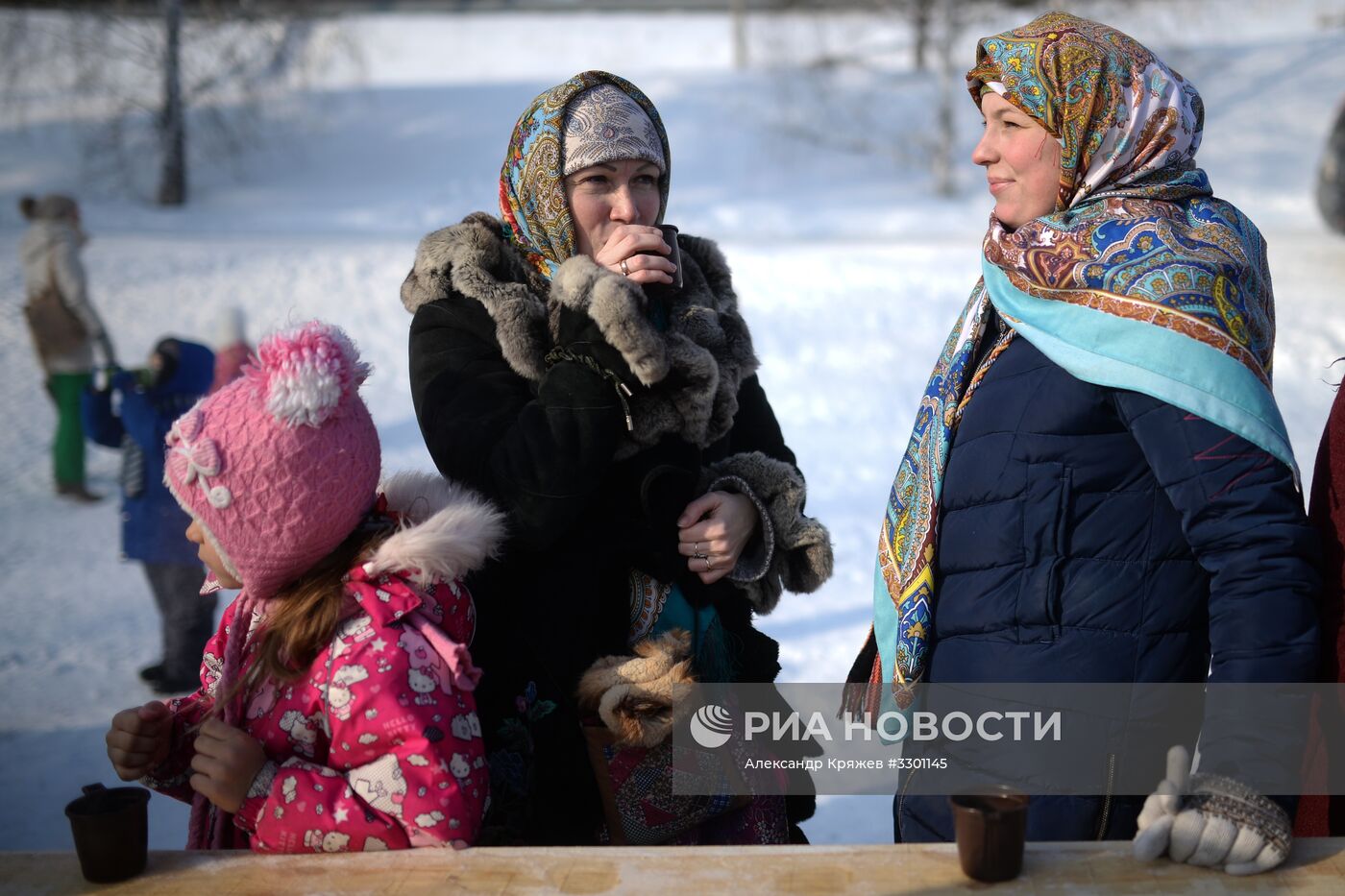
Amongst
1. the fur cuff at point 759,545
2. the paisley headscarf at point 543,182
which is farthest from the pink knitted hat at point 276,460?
the fur cuff at point 759,545

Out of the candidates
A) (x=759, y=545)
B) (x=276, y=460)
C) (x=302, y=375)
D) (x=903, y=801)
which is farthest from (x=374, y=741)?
(x=903, y=801)

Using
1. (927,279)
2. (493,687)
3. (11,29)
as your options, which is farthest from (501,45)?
(493,687)

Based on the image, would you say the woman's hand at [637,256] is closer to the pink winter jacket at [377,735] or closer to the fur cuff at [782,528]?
the fur cuff at [782,528]

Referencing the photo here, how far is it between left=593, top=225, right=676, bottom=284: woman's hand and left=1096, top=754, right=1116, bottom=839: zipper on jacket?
1.09m

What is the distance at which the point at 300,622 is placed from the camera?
188 centimetres

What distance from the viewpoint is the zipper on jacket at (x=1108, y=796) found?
1.99 m

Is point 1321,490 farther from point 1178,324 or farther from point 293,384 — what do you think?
point 293,384

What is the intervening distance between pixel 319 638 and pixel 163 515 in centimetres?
Answer: 356

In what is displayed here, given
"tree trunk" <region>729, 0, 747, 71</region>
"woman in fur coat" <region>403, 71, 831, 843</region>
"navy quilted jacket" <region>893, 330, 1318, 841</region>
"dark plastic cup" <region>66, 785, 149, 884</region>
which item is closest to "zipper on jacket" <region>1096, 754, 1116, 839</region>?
"navy quilted jacket" <region>893, 330, 1318, 841</region>

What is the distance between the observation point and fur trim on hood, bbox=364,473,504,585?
192cm

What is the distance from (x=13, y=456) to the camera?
8469mm

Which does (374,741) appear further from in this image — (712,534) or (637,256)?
(637,256)

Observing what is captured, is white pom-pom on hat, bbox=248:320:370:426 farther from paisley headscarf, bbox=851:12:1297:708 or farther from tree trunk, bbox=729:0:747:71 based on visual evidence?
tree trunk, bbox=729:0:747:71

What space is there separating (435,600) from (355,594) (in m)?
0.13
